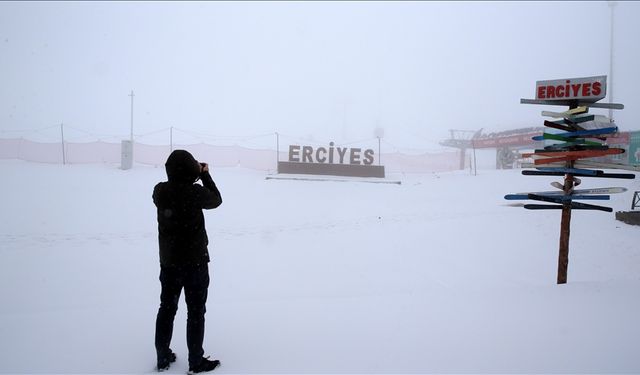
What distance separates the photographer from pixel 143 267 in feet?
23.6

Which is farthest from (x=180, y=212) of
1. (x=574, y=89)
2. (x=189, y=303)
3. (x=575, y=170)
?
(x=574, y=89)

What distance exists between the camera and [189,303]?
3.08m

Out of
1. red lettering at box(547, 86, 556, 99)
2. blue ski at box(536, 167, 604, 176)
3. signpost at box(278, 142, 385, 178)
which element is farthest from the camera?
A: signpost at box(278, 142, 385, 178)

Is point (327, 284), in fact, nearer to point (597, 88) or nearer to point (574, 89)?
point (574, 89)

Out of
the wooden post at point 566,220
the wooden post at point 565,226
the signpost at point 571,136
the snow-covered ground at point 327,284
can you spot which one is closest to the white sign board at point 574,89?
the signpost at point 571,136

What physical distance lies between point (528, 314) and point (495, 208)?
36.5ft

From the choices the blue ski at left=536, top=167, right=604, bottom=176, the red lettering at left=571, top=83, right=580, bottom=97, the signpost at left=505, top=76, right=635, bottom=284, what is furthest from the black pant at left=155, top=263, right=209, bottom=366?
the red lettering at left=571, top=83, right=580, bottom=97

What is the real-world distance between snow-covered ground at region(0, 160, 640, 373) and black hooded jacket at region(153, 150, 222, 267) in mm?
1119

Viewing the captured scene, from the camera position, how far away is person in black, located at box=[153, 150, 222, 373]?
3.03 m

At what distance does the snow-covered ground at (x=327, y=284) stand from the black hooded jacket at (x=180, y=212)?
1119mm

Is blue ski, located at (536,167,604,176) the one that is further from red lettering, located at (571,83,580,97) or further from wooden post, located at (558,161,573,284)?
red lettering, located at (571,83,580,97)

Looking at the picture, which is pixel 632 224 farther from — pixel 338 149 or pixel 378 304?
pixel 338 149

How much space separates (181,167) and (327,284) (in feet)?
14.5

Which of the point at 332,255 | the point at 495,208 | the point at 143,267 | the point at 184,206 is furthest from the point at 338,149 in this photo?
the point at 184,206
